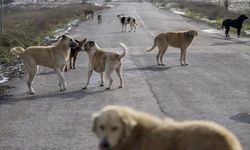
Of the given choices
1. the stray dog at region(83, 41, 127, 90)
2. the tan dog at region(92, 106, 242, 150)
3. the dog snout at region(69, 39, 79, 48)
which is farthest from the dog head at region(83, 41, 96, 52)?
the tan dog at region(92, 106, 242, 150)

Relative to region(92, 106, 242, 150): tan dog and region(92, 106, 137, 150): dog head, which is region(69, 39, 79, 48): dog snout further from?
region(92, 106, 137, 150): dog head

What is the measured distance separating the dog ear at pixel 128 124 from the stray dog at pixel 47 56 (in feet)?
27.7

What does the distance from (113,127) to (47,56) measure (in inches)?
355

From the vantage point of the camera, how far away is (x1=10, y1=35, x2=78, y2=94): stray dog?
13828mm

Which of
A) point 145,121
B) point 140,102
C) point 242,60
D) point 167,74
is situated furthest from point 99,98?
point 242,60

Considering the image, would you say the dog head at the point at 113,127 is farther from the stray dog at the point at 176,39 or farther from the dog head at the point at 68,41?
the stray dog at the point at 176,39

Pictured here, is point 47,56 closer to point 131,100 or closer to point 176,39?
point 131,100

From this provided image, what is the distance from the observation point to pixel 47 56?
14102 mm

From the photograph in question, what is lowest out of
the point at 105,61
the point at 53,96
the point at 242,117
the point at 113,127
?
the point at 53,96

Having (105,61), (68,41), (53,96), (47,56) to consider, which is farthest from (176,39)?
(53,96)

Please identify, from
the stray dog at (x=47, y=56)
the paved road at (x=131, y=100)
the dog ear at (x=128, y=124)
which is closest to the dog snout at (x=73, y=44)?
the stray dog at (x=47, y=56)

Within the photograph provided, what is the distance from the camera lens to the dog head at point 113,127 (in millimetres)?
5348

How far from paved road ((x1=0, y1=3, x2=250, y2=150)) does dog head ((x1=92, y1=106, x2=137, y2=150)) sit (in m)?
2.97

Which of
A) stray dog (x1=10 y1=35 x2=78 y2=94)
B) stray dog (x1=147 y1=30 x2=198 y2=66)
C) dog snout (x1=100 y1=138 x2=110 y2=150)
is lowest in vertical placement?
stray dog (x1=147 y1=30 x2=198 y2=66)
